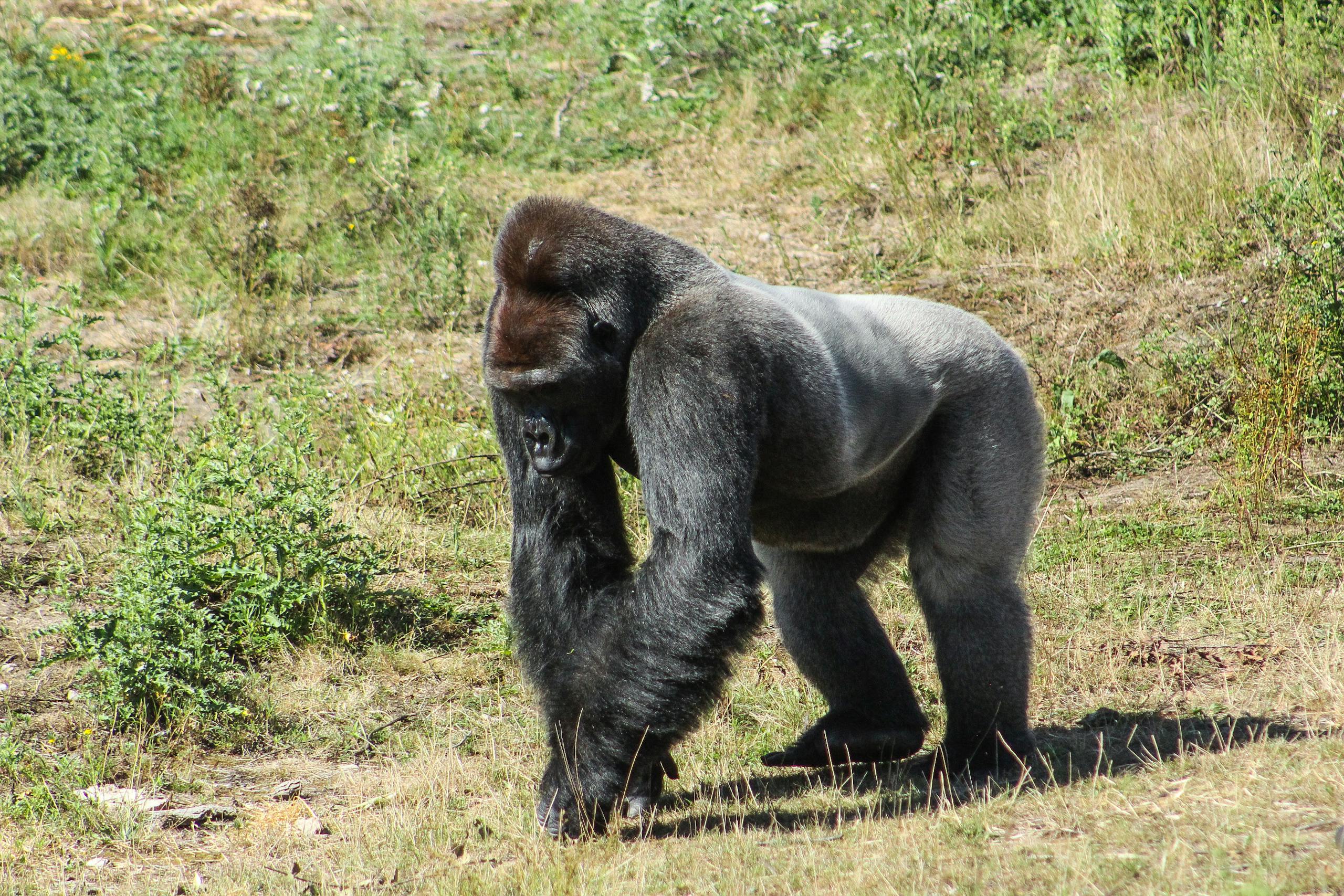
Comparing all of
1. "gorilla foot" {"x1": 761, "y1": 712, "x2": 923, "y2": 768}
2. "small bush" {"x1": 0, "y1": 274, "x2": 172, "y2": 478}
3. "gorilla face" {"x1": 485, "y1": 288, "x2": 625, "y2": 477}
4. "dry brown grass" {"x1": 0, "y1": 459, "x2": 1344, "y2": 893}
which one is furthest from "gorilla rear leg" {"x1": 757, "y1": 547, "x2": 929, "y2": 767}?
"small bush" {"x1": 0, "y1": 274, "x2": 172, "y2": 478}

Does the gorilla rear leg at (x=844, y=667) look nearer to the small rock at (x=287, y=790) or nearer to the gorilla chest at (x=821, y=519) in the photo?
the gorilla chest at (x=821, y=519)

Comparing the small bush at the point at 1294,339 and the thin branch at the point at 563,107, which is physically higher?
the thin branch at the point at 563,107

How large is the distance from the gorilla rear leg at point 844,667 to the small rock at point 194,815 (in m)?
1.60

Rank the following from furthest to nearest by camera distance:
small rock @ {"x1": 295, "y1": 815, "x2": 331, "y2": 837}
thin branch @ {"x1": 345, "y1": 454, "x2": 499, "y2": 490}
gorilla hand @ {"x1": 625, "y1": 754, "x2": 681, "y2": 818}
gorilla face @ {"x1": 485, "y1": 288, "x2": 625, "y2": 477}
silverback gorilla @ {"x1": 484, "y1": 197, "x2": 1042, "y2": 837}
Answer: thin branch @ {"x1": 345, "y1": 454, "x2": 499, "y2": 490}, small rock @ {"x1": 295, "y1": 815, "x2": 331, "y2": 837}, gorilla hand @ {"x1": 625, "y1": 754, "x2": 681, "y2": 818}, gorilla face @ {"x1": 485, "y1": 288, "x2": 625, "y2": 477}, silverback gorilla @ {"x1": 484, "y1": 197, "x2": 1042, "y2": 837}

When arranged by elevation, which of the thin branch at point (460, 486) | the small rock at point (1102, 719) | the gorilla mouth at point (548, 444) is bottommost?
the small rock at point (1102, 719)

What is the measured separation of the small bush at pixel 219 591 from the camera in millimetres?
4277

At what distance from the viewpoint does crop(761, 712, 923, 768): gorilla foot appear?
4008 millimetres

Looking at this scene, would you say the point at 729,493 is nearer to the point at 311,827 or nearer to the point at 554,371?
the point at 554,371

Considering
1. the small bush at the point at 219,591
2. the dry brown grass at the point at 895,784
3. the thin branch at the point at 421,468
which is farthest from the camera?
the thin branch at the point at 421,468

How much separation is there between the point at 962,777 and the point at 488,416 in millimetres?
3675

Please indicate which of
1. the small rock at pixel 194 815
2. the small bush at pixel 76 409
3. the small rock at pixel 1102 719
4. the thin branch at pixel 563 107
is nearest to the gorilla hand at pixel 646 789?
the small rock at pixel 194 815

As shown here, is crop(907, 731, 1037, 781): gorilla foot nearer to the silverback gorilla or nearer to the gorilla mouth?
the silverback gorilla

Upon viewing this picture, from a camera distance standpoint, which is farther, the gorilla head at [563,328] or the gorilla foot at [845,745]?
the gorilla foot at [845,745]

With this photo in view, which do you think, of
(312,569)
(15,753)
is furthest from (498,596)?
(15,753)
